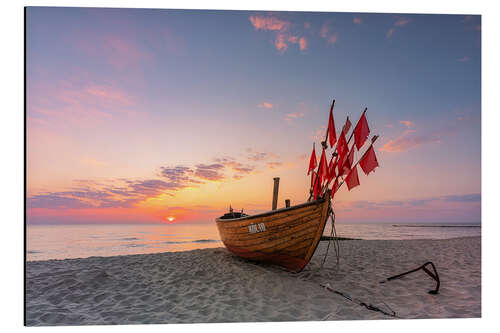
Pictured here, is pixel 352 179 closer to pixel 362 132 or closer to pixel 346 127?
pixel 362 132

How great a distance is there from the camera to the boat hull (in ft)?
14.6

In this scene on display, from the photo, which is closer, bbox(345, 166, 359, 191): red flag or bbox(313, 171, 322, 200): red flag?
bbox(345, 166, 359, 191): red flag

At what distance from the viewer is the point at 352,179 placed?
437 centimetres

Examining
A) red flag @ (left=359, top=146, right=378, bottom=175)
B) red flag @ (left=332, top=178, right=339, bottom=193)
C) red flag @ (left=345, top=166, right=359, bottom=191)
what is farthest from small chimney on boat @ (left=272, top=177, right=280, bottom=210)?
red flag @ (left=359, top=146, right=378, bottom=175)

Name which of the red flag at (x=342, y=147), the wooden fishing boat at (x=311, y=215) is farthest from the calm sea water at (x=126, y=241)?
the red flag at (x=342, y=147)

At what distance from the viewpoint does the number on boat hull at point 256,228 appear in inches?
198

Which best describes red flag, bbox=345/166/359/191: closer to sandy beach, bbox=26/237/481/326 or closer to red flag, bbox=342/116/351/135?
red flag, bbox=342/116/351/135

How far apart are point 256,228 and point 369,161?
2.33 meters

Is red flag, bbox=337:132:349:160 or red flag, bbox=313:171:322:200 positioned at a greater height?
red flag, bbox=337:132:349:160

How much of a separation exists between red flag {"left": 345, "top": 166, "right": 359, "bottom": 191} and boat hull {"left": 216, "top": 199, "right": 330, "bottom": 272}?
0.45m

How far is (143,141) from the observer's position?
5629 mm

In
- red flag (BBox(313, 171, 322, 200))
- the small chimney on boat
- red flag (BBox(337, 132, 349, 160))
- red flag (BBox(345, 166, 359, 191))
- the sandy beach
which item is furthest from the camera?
the small chimney on boat
